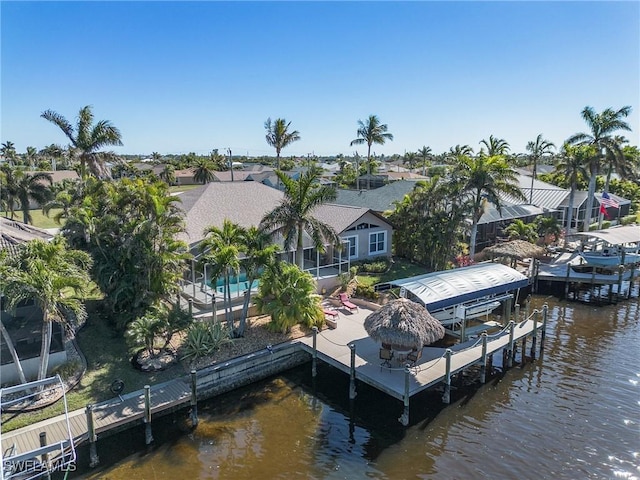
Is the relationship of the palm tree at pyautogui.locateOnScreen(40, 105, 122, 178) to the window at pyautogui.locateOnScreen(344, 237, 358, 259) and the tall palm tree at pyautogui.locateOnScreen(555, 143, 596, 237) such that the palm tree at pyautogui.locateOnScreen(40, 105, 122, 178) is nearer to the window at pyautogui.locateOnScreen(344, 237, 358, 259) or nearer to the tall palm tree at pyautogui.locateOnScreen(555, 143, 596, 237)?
the window at pyautogui.locateOnScreen(344, 237, 358, 259)

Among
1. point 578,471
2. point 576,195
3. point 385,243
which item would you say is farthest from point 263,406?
point 576,195

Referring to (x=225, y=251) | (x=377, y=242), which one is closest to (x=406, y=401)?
(x=225, y=251)

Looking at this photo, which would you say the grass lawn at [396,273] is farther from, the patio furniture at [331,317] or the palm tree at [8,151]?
the palm tree at [8,151]

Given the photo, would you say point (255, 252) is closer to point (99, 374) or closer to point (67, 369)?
point (99, 374)

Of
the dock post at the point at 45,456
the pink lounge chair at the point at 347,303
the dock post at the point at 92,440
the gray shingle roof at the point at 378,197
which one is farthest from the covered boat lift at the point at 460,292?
the gray shingle roof at the point at 378,197

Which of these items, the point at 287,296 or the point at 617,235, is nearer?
the point at 287,296
